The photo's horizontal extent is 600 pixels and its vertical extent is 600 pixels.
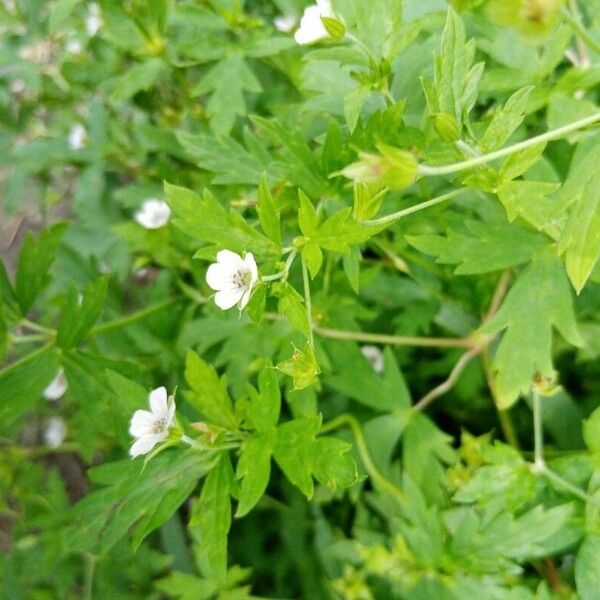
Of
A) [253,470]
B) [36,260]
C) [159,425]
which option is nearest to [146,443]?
[159,425]

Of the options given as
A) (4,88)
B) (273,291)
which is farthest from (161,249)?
(4,88)

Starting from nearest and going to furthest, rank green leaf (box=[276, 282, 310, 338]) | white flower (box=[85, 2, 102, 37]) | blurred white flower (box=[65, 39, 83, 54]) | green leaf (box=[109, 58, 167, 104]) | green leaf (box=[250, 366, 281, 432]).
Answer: green leaf (box=[276, 282, 310, 338])
green leaf (box=[250, 366, 281, 432])
green leaf (box=[109, 58, 167, 104])
white flower (box=[85, 2, 102, 37])
blurred white flower (box=[65, 39, 83, 54])

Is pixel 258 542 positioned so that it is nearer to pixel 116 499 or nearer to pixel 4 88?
pixel 116 499

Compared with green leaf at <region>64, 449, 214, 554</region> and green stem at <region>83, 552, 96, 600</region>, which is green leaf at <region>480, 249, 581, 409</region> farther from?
green stem at <region>83, 552, 96, 600</region>

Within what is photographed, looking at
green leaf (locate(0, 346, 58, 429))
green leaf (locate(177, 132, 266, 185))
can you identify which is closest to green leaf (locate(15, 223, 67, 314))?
green leaf (locate(0, 346, 58, 429))

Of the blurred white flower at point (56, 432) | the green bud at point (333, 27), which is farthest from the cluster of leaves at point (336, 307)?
the blurred white flower at point (56, 432)

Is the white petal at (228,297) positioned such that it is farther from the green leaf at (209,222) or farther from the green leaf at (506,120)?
the green leaf at (506,120)
